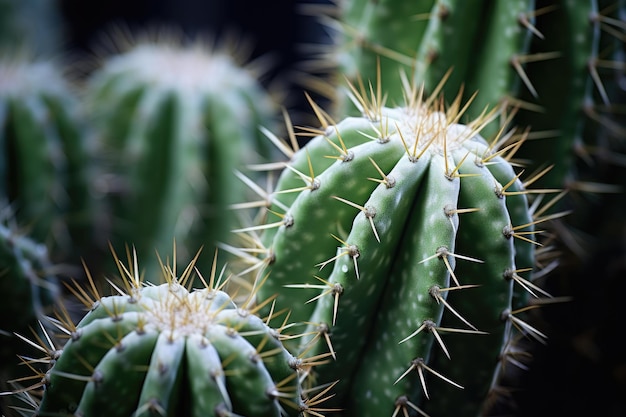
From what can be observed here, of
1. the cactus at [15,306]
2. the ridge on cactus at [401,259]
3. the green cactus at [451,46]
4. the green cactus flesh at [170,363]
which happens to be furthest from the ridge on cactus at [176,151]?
the green cactus flesh at [170,363]

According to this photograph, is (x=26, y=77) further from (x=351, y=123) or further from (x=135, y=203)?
(x=351, y=123)

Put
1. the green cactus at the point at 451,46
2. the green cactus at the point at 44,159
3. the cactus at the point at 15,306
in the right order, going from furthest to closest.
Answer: the green cactus at the point at 44,159
the green cactus at the point at 451,46
the cactus at the point at 15,306

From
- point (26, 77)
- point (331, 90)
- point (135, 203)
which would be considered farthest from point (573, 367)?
point (26, 77)

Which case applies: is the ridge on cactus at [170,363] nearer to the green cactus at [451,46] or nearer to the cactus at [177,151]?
the green cactus at [451,46]

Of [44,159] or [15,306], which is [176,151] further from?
[15,306]

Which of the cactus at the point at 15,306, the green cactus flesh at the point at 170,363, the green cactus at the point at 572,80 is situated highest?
the green cactus at the point at 572,80

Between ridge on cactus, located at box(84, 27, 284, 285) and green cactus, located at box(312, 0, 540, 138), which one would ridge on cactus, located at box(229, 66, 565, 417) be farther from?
ridge on cactus, located at box(84, 27, 284, 285)

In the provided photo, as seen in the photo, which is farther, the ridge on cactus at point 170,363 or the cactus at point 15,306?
the cactus at point 15,306
